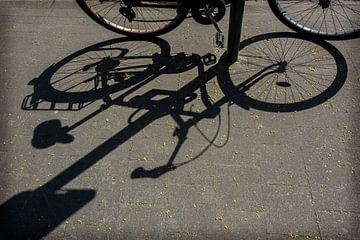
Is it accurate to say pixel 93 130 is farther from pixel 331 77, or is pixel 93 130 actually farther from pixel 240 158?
pixel 331 77

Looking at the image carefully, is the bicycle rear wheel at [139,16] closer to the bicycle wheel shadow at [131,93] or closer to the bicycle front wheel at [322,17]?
the bicycle wheel shadow at [131,93]

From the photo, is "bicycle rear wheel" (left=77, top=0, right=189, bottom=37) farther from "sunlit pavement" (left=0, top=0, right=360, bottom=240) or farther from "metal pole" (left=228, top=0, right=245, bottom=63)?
"metal pole" (left=228, top=0, right=245, bottom=63)

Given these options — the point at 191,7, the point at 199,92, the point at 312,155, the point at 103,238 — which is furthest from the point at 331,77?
the point at 103,238

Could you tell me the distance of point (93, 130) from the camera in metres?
3.69

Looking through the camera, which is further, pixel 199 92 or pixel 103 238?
pixel 199 92

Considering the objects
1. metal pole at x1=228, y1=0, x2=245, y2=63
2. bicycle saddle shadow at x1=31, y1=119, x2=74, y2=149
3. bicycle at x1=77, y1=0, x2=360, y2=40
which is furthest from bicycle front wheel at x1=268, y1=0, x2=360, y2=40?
bicycle saddle shadow at x1=31, y1=119, x2=74, y2=149

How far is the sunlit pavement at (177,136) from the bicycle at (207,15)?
17 centimetres

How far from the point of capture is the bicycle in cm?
412

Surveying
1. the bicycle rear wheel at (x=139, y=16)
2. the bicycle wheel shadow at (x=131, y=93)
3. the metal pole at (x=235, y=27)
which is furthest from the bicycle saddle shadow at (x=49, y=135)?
the metal pole at (x=235, y=27)

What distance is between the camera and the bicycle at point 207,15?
412cm

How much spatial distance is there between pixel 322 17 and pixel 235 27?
1.69m

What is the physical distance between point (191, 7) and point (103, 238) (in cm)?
261

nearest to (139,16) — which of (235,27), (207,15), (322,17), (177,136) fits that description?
(207,15)

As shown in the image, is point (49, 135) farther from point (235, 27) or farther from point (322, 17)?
point (322, 17)
